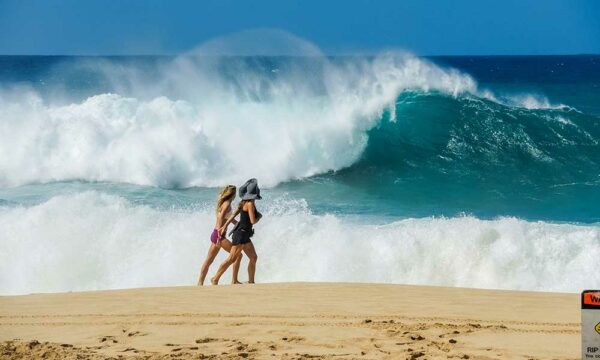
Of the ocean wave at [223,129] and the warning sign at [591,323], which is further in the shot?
the ocean wave at [223,129]

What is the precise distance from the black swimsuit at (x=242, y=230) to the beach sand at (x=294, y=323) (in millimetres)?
704

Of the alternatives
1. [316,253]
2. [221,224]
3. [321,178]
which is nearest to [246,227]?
[221,224]

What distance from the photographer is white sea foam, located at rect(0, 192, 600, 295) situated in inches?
393

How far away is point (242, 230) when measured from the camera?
26.4 feet

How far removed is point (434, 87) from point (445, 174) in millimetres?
4540

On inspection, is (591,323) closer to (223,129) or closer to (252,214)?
(252,214)

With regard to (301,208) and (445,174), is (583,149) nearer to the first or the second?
(445,174)

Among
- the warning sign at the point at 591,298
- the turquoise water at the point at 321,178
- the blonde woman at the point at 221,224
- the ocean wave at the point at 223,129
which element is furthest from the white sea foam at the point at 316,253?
the warning sign at the point at 591,298

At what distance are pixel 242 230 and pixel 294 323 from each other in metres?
2.04

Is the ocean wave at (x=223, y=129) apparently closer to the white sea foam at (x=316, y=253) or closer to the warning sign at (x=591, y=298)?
the white sea foam at (x=316, y=253)

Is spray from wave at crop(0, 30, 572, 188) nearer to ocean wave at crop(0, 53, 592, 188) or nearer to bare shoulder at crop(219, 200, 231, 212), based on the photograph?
ocean wave at crop(0, 53, 592, 188)

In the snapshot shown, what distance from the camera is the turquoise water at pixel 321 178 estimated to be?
10266 millimetres

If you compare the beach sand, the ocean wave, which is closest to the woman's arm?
the beach sand

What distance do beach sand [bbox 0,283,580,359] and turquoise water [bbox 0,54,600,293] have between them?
279cm
